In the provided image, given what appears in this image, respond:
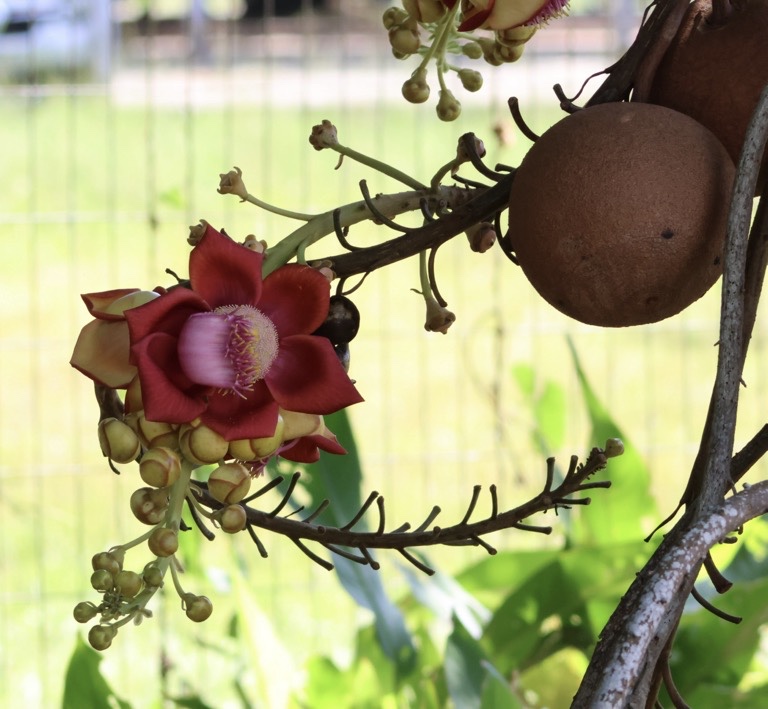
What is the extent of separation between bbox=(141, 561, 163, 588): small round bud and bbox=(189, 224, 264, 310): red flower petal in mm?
75

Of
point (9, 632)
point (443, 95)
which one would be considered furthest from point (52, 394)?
point (443, 95)

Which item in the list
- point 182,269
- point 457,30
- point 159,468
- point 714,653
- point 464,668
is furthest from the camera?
point 182,269

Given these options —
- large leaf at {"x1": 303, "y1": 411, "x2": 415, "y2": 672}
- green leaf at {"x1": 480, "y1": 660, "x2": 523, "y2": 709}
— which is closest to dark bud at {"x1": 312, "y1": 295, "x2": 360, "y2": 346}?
large leaf at {"x1": 303, "y1": 411, "x2": 415, "y2": 672}

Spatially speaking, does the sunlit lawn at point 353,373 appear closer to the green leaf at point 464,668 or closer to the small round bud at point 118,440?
the green leaf at point 464,668

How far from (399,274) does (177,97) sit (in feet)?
3.79

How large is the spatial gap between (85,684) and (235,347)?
0.68 m

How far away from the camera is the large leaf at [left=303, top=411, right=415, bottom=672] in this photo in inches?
31.5

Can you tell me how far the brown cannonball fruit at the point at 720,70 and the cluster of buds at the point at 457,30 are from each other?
0.15 ft

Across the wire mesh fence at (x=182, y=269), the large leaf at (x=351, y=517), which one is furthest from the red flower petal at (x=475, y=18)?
the wire mesh fence at (x=182, y=269)

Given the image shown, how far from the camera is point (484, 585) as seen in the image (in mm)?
1377

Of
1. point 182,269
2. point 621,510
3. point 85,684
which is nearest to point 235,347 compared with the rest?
point 85,684

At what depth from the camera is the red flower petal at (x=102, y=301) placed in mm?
315

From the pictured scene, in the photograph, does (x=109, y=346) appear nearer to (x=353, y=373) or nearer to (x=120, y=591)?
(x=120, y=591)

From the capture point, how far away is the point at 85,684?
0.90 metres
